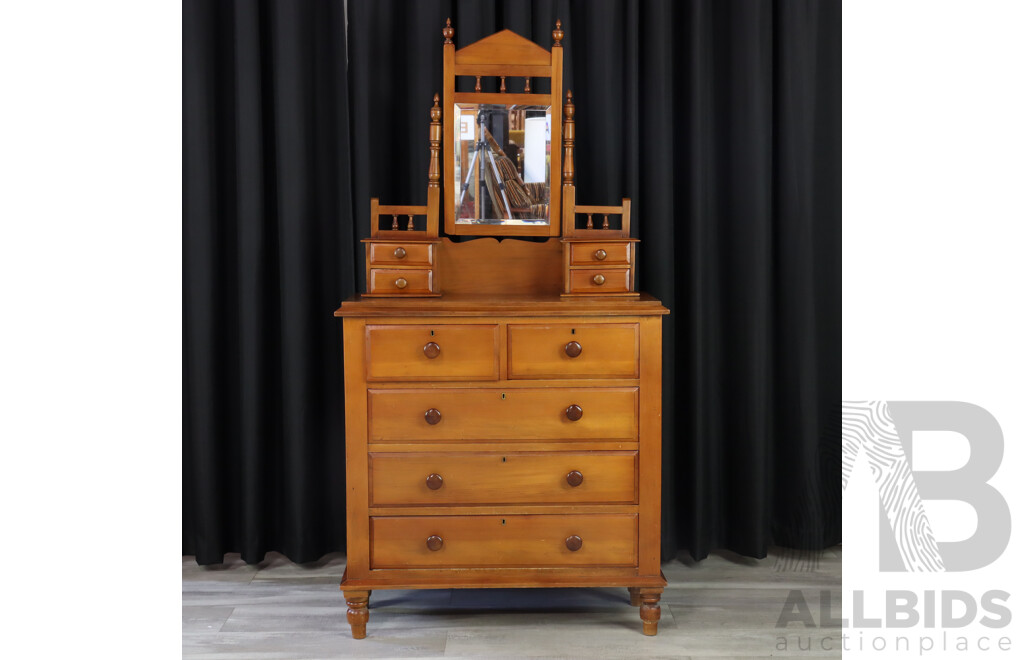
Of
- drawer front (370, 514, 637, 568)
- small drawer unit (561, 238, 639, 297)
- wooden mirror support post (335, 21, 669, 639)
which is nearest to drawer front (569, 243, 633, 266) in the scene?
small drawer unit (561, 238, 639, 297)

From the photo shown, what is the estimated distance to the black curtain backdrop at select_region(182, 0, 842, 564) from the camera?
8.92 ft

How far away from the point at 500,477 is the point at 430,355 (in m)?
0.42

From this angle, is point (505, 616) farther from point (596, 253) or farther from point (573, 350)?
point (596, 253)

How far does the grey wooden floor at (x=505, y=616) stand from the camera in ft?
7.39

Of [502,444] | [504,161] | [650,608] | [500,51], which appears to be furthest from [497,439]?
[500,51]

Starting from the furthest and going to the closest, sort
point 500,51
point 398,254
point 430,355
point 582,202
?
point 582,202 < point 500,51 < point 398,254 < point 430,355

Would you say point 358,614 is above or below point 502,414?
below

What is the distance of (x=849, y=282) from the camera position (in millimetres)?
1390

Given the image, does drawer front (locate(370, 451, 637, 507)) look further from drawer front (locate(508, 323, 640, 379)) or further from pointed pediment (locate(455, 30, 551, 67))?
pointed pediment (locate(455, 30, 551, 67))

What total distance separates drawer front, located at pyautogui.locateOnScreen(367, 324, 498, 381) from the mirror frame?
1.47 feet

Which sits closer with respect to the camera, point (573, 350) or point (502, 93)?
point (573, 350)

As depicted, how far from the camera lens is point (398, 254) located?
7.76ft

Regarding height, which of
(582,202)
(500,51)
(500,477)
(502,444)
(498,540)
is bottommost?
(498,540)
